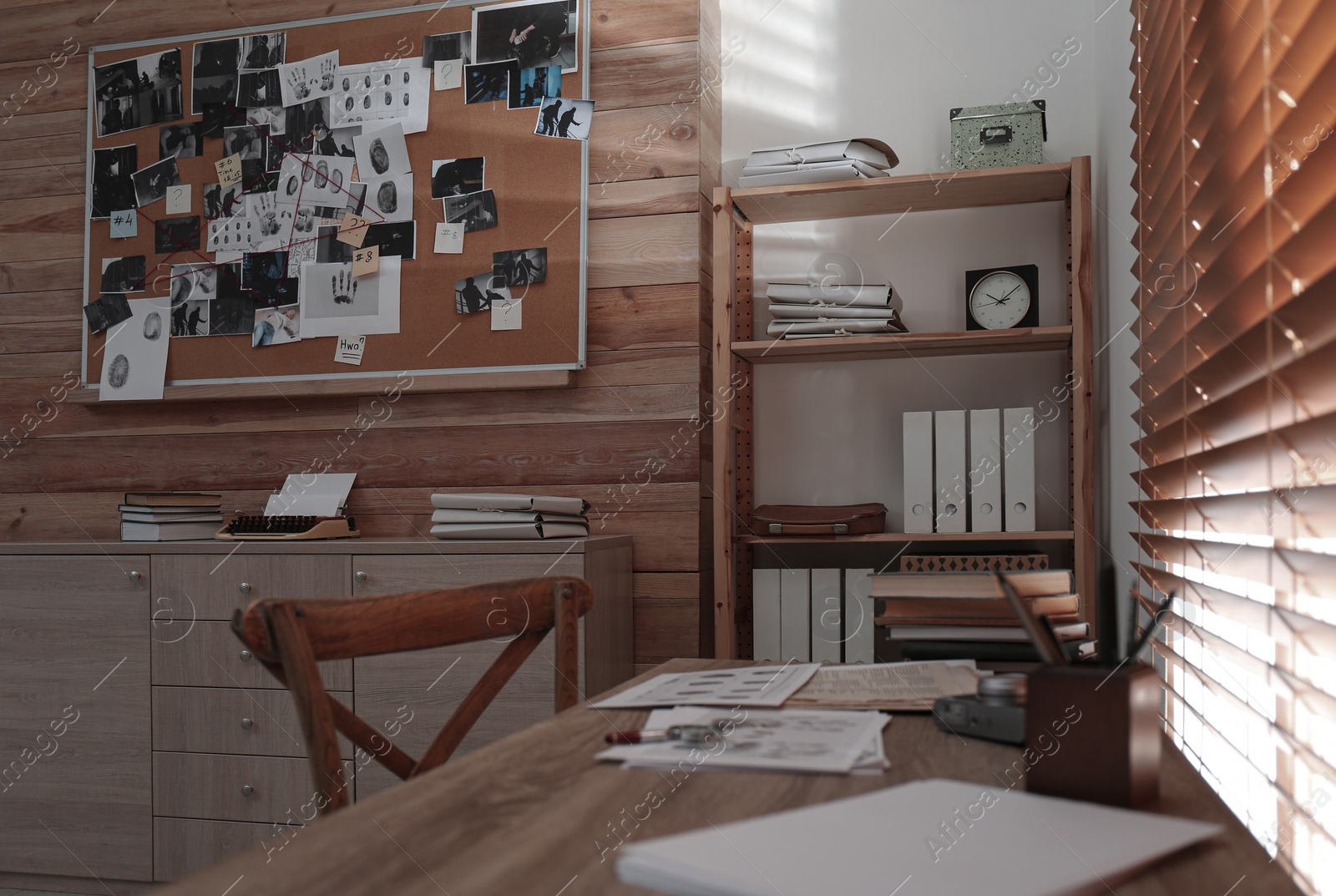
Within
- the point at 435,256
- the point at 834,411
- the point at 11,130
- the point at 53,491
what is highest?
the point at 11,130

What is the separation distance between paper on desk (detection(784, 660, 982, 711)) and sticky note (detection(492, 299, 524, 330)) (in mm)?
1597

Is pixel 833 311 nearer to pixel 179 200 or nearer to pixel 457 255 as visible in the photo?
pixel 457 255

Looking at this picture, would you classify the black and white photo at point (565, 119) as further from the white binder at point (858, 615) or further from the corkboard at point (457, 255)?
the white binder at point (858, 615)

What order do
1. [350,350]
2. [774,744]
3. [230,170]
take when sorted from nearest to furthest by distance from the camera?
[774,744]
[350,350]
[230,170]

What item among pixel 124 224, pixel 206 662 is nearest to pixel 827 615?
pixel 206 662

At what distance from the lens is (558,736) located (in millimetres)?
840

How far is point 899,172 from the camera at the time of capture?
8.35 ft

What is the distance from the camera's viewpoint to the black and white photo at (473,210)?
2.61 metres

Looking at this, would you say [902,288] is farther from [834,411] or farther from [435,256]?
[435,256]

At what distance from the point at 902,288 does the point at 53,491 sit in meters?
2.43

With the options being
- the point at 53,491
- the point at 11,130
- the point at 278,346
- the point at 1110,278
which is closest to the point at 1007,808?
the point at 1110,278

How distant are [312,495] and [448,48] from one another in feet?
4.00

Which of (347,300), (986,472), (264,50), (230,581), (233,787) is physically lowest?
(233,787)

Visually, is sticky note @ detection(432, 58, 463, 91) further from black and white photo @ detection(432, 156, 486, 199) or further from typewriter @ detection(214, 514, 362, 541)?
typewriter @ detection(214, 514, 362, 541)
